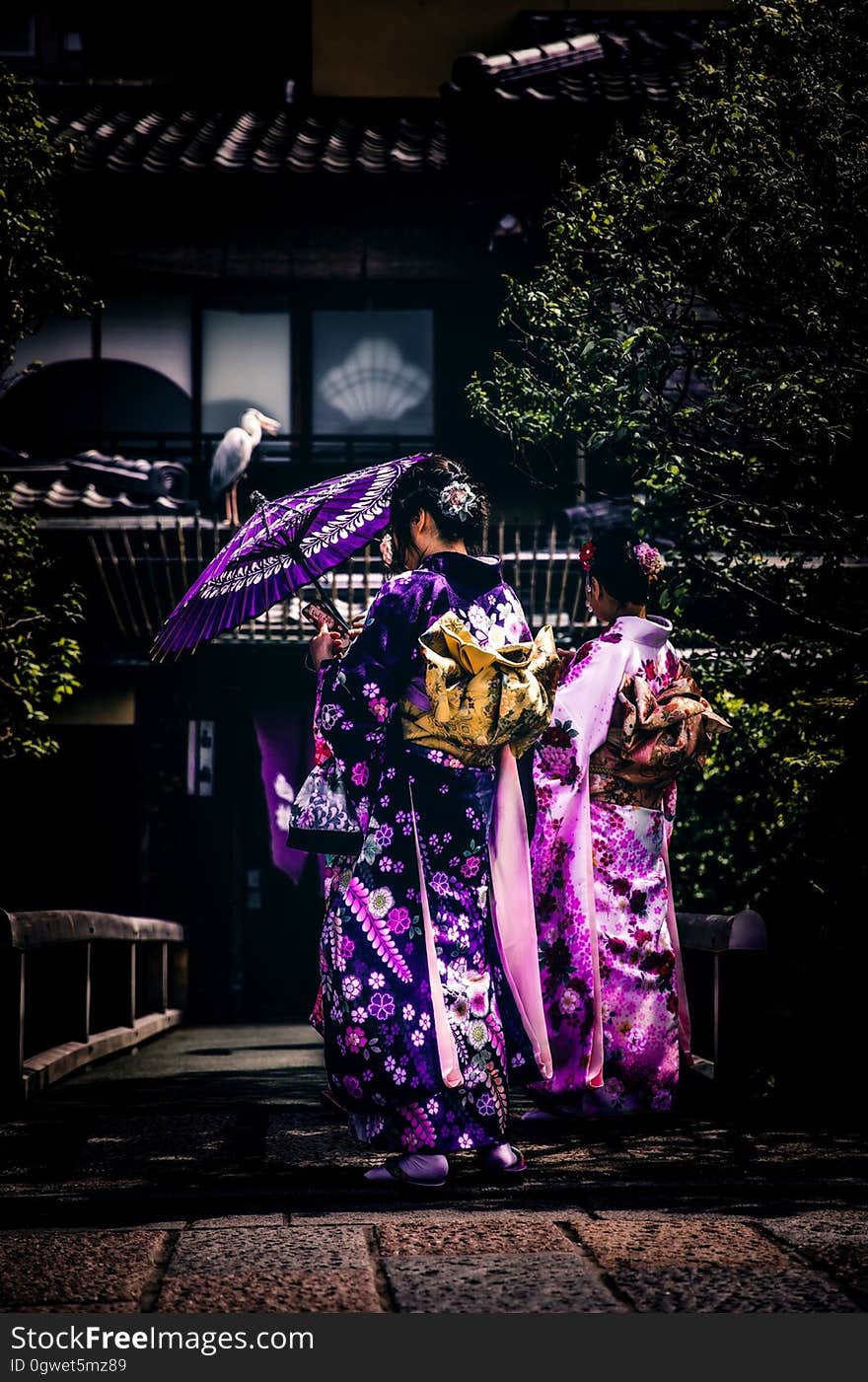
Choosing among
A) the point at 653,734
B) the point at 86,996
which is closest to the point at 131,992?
the point at 86,996

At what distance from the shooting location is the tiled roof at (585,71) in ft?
42.4

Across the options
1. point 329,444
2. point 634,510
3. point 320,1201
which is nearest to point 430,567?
point 320,1201

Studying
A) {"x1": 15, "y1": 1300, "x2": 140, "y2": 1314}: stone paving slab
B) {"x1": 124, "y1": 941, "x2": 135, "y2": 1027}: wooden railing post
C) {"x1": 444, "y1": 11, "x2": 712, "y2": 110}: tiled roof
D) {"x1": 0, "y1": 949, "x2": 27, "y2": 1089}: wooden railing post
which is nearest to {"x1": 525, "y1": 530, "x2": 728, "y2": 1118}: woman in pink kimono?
{"x1": 0, "y1": 949, "x2": 27, "y2": 1089}: wooden railing post

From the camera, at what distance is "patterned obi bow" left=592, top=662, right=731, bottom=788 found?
5680 mm

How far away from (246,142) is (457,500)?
35.2 ft

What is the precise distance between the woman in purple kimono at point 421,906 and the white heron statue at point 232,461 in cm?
872

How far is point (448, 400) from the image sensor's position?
14.0 meters

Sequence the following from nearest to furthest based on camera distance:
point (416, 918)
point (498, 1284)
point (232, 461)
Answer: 1. point (498, 1284)
2. point (416, 918)
3. point (232, 461)

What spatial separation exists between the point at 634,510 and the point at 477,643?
2.84m

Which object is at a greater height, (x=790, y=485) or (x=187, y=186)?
(x=187, y=186)

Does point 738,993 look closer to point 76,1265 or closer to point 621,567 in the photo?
point 621,567

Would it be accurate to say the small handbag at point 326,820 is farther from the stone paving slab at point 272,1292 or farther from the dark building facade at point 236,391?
the dark building facade at point 236,391

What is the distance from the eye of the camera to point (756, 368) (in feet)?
22.4

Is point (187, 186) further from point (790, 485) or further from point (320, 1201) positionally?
point (320, 1201)
